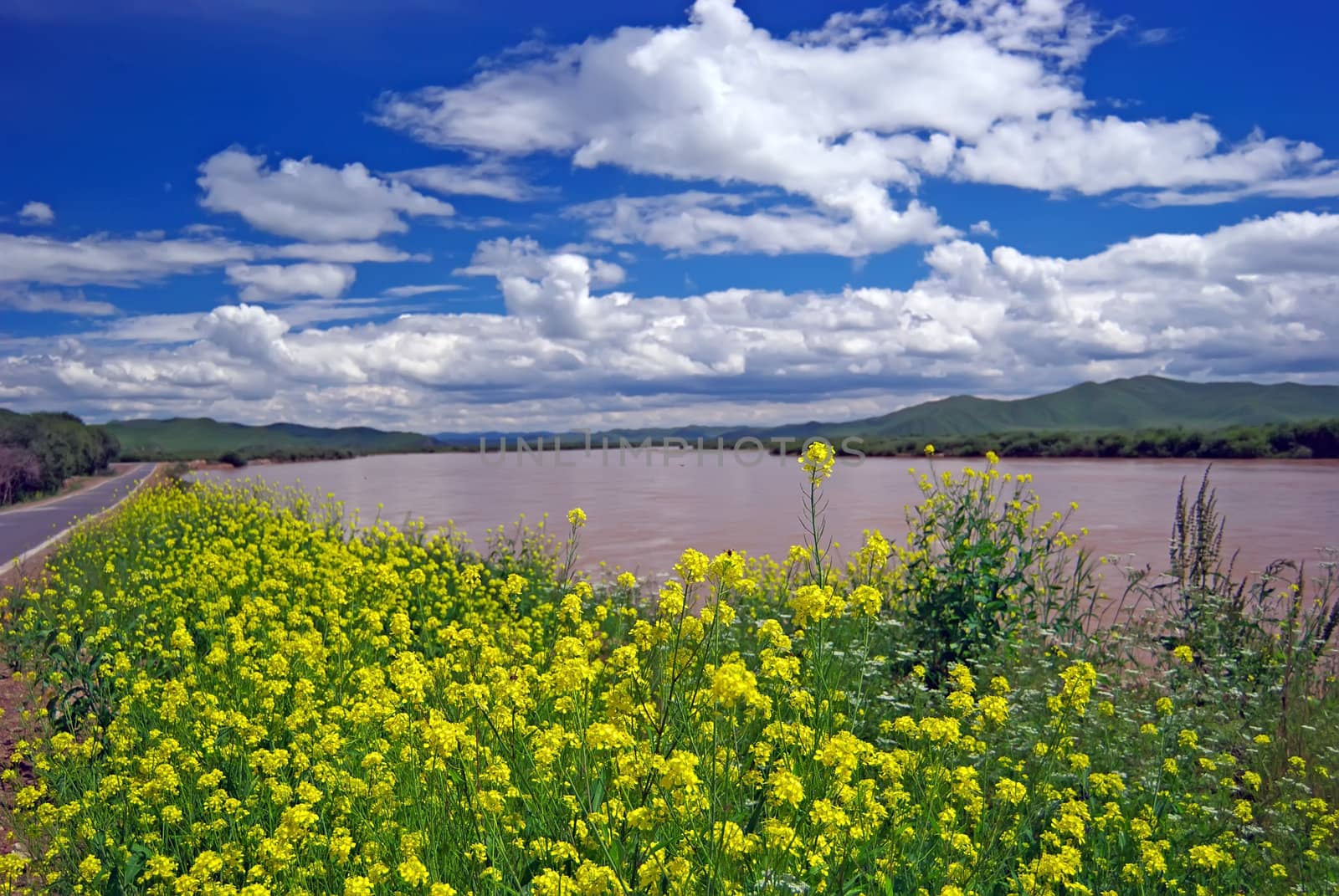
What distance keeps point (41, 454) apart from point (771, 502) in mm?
25787

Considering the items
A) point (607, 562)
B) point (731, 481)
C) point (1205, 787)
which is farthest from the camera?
point (731, 481)

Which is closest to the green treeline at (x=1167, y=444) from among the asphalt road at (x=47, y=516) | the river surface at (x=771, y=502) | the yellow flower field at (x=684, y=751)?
the river surface at (x=771, y=502)

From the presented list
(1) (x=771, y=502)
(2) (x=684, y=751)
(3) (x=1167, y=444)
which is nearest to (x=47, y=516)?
(1) (x=771, y=502)

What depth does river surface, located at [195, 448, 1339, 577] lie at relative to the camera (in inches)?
540

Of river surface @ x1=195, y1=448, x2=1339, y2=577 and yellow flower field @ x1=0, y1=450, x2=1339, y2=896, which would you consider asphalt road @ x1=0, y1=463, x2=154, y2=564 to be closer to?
river surface @ x1=195, y1=448, x2=1339, y2=577

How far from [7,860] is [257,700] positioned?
1.85 metres

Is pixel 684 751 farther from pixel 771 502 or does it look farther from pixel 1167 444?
pixel 1167 444

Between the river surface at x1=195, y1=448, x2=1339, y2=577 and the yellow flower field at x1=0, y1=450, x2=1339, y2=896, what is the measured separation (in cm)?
178

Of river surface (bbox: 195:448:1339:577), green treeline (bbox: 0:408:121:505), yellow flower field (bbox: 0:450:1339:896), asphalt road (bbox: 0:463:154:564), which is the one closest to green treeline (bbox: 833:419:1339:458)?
river surface (bbox: 195:448:1339:577)

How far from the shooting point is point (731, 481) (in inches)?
1083

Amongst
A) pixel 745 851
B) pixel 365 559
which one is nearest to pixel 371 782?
pixel 745 851

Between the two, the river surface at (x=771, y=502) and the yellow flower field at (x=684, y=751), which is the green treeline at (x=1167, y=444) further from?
the yellow flower field at (x=684, y=751)

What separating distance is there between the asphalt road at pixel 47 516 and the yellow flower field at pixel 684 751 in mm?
10384

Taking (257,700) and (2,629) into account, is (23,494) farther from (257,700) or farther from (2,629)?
(257,700)
